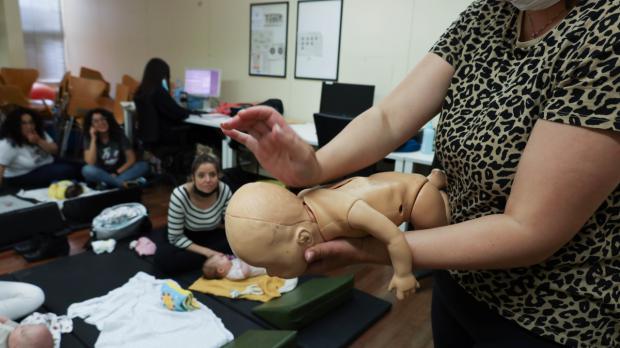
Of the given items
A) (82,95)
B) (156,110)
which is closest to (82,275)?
(156,110)

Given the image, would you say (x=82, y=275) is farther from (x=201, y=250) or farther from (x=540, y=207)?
(x=540, y=207)

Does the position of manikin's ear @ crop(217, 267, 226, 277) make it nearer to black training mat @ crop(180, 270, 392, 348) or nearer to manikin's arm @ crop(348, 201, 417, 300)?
black training mat @ crop(180, 270, 392, 348)

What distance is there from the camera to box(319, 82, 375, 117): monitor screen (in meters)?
3.26

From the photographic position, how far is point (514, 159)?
21.4 inches

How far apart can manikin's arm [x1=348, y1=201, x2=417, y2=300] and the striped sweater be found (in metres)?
1.84

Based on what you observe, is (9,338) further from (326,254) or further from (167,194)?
(167,194)

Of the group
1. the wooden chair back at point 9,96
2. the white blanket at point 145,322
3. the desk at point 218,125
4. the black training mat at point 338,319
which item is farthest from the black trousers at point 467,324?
the wooden chair back at point 9,96

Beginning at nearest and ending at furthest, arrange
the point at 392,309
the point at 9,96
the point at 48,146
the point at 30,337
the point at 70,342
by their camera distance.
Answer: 1. the point at 30,337
2. the point at 70,342
3. the point at 392,309
4. the point at 48,146
5. the point at 9,96

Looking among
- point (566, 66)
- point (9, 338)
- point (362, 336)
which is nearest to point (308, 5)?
point (362, 336)

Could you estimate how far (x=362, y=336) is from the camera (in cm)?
187

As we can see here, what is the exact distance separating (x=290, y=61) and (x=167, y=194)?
1780mm

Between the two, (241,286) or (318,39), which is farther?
(318,39)

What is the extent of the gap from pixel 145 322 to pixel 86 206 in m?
1.54

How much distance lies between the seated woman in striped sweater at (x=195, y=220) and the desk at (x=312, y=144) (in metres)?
0.39
